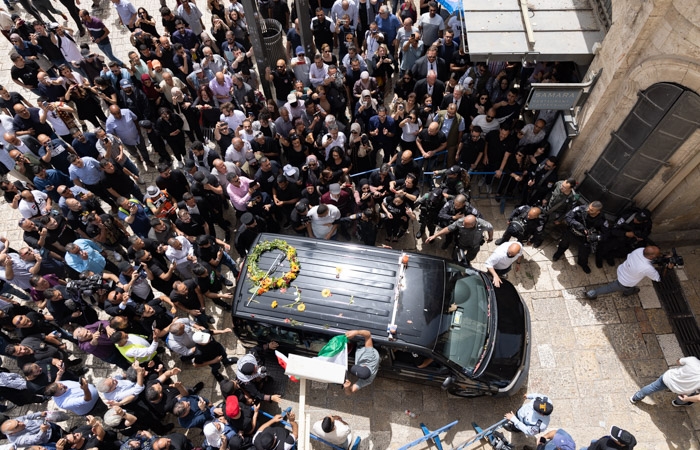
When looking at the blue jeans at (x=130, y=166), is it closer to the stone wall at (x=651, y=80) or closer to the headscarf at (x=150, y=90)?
the headscarf at (x=150, y=90)

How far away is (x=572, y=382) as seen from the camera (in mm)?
7441

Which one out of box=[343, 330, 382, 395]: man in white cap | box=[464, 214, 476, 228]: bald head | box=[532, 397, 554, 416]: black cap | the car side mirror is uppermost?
box=[343, 330, 382, 395]: man in white cap

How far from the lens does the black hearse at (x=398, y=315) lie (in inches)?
255

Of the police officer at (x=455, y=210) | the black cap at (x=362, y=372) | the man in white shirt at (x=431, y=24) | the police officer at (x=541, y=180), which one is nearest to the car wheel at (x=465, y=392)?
the black cap at (x=362, y=372)

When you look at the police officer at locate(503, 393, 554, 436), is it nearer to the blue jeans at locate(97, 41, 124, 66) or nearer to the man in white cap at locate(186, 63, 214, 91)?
the man in white cap at locate(186, 63, 214, 91)

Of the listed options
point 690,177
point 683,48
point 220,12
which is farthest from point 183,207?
point 690,177

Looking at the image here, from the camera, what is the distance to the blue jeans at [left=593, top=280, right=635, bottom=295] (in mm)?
7777

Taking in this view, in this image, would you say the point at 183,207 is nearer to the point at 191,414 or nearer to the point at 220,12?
the point at 191,414

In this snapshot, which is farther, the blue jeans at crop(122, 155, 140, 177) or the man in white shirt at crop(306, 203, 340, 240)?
the blue jeans at crop(122, 155, 140, 177)

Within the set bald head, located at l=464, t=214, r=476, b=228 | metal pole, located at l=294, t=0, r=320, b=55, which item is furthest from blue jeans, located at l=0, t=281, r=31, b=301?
bald head, located at l=464, t=214, r=476, b=228

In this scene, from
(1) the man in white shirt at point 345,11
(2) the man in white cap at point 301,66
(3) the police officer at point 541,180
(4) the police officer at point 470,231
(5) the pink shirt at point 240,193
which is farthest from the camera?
(1) the man in white shirt at point 345,11

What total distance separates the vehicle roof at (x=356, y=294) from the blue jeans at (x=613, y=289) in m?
3.22

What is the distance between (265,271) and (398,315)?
2.15 meters

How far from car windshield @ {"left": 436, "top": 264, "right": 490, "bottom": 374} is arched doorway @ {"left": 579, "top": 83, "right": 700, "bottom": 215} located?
3466mm
